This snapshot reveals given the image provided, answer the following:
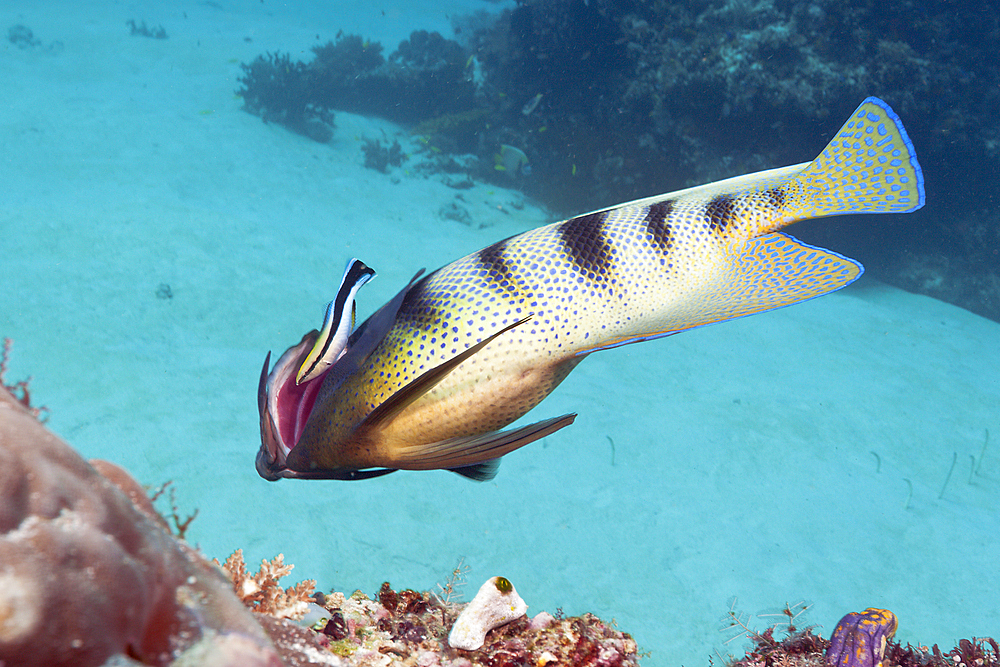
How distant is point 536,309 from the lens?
3.28 feet

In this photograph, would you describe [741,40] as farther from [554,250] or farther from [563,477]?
[554,250]

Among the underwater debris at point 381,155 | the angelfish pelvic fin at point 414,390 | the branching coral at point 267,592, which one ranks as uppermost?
the underwater debris at point 381,155

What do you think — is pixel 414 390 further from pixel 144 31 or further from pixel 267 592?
pixel 144 31

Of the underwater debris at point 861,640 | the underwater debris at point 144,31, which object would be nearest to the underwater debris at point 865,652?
the underwater debris at point 861,640

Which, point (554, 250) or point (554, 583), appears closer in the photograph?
point (554, 250)

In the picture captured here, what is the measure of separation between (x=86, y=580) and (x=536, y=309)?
0.83 metres

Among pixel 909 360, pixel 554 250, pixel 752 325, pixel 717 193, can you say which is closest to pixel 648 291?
pixel 554 250

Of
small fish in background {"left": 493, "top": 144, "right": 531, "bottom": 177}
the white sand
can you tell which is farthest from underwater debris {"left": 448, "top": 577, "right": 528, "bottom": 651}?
small fish in background {"left": 493, "top": 144, "right": 531, "bottom": 177}

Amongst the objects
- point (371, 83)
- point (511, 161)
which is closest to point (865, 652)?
point (511, 161)

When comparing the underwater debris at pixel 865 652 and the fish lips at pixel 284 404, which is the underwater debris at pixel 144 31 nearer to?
the fish lips at pixel 284 404

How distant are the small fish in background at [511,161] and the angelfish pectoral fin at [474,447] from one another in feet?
39.7

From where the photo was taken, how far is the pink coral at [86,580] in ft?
2.09

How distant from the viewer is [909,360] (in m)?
8.15

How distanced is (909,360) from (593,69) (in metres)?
9.27
